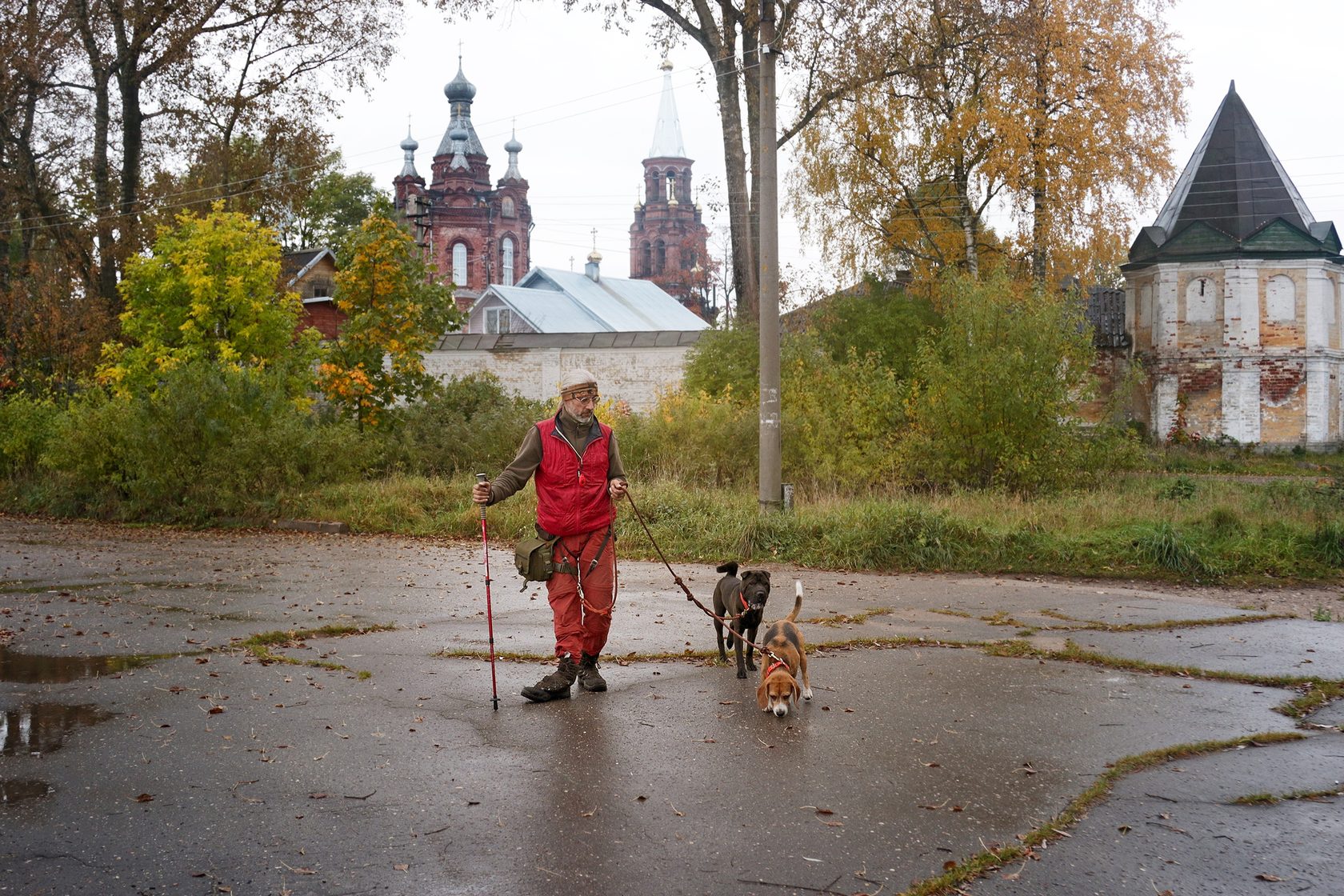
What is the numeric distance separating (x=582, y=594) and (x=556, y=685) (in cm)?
58

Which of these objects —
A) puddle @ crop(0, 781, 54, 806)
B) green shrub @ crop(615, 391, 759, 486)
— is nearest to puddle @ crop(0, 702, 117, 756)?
puddle @ crop(0, 781, 54, 806)

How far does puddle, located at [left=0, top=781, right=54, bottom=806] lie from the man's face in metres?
3.47

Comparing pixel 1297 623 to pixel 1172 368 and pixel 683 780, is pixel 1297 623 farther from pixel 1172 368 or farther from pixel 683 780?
pixel 1172 368

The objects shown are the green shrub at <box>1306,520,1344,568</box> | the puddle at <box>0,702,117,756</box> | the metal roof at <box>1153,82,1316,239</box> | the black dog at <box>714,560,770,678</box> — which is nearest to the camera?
the puddle at <box>0,702,117,756</box>

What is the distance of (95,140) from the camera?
30.7m

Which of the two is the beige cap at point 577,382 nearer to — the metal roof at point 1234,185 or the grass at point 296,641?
the grass at point 296,641

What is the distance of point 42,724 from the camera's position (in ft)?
21.5

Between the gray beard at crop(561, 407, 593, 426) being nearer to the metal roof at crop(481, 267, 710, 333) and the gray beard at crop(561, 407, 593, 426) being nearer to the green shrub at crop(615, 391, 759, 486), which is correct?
the green shrub at crop(615, 391, 759, 486)

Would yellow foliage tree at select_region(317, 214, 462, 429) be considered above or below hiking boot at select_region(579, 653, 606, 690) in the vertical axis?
above

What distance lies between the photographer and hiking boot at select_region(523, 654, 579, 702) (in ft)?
23.4

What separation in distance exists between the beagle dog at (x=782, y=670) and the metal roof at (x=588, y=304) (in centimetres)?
5230

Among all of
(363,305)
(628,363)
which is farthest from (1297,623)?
(628,363)

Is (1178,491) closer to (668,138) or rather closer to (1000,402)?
(1000,402)

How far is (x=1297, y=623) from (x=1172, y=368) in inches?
1180
